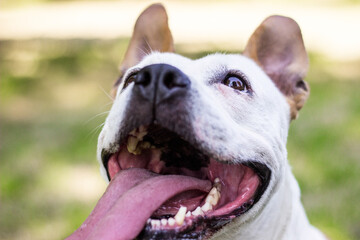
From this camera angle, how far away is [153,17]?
3.79 meters

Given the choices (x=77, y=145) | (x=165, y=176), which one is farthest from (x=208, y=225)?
(x=77, y=145)

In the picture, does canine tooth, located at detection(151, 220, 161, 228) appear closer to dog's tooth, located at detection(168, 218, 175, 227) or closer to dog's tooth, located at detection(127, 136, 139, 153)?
dog's tooth, located at detection(168, 218, 175, 227)

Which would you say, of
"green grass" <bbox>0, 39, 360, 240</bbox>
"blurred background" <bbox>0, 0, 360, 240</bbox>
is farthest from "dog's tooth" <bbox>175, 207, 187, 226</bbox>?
"green grass" <bbox>0, 39, 360, 240</bbox>

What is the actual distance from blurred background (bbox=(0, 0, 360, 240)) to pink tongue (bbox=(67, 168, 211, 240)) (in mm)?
779

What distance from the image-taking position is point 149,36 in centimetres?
383

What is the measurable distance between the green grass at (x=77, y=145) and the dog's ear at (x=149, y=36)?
5.22 ft

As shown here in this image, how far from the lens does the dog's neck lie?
2.93 metres

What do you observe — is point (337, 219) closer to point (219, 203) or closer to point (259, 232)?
point (259, 232)

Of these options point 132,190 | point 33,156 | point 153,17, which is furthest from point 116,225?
point 33,156

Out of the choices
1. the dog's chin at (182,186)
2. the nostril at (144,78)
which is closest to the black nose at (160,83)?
the nostril at (144,78)

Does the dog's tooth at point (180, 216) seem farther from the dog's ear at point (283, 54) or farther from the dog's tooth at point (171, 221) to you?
the dog's ear at point (283, 54)

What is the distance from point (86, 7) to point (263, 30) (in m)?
13.3

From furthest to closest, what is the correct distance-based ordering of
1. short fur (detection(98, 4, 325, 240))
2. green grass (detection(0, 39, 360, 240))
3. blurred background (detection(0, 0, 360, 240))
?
blurred background (detection(0, 0, 360, 240)) → green grass (detection(0, 39, 360, 240)) → short fur (detection(98, 4, 325, 240))

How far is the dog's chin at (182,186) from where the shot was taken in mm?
2535
